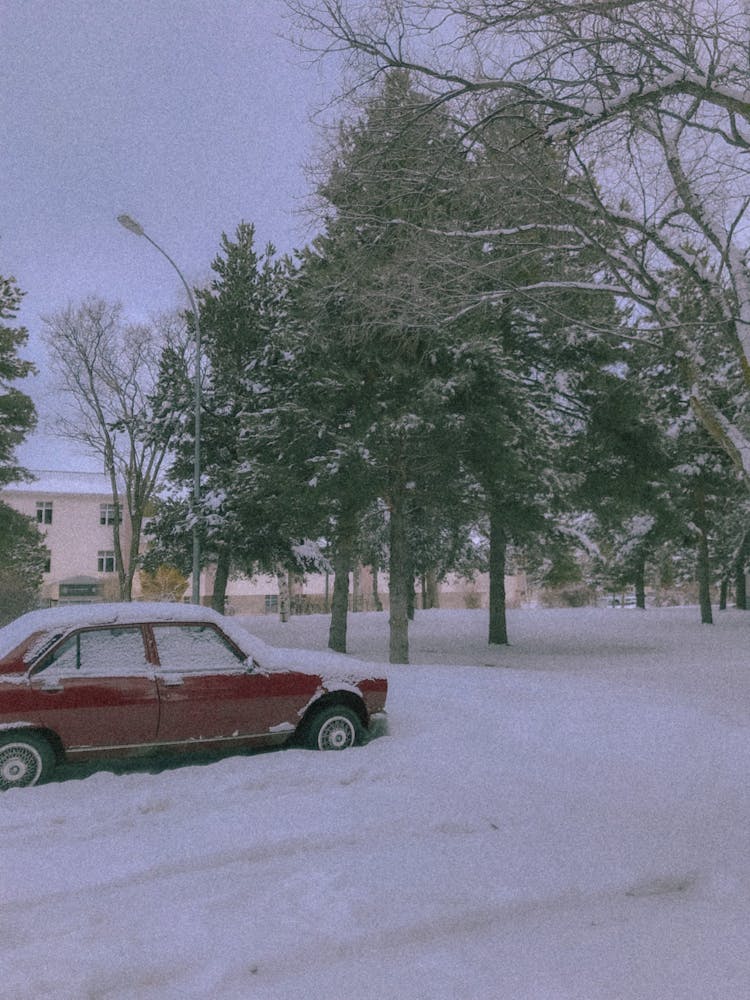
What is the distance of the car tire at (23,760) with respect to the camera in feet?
19.1

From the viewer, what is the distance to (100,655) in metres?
6.36

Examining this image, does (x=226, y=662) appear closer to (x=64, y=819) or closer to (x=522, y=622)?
(x=64, y=819)

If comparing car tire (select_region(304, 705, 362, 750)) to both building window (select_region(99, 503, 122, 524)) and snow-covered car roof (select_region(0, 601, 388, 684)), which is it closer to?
snow-covered car roof (select_region(0, 601, 388, 684))

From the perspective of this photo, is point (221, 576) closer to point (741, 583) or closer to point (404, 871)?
point (404, 871)

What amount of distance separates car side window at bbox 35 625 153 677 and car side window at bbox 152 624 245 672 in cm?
18

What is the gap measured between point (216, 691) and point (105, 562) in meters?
47.5

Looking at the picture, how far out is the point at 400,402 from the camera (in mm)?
16203

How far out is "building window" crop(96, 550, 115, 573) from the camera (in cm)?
5047

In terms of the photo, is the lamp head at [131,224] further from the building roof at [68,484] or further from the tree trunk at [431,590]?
the building roof at [68,484]

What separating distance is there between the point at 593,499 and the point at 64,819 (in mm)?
18881

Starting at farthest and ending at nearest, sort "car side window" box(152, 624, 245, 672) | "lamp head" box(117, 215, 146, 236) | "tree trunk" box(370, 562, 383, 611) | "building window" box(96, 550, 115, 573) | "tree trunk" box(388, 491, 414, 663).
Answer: "building window" box(96, 550, 115, 573) → "tree trunk" box(370, 562, 383, 611) → "lamp head" box(117, 215, 146, 236) → "tree trunk" box(388, 491, 414, 663) → "car side window" box(152, 624, 245, 672)

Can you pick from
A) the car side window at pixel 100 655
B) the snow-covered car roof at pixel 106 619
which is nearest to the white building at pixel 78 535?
the snow-covered car roof at pixel 106 619

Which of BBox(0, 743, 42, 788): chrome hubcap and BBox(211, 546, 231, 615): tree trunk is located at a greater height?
BBox(211, 546, 231, 615): tree trunk

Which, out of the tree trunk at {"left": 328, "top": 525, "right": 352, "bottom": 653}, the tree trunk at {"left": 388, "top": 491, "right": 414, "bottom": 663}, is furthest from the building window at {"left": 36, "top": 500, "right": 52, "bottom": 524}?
the tree trunk at {"left": 388, "top": 491, "right": 414, "bottom": 663}
